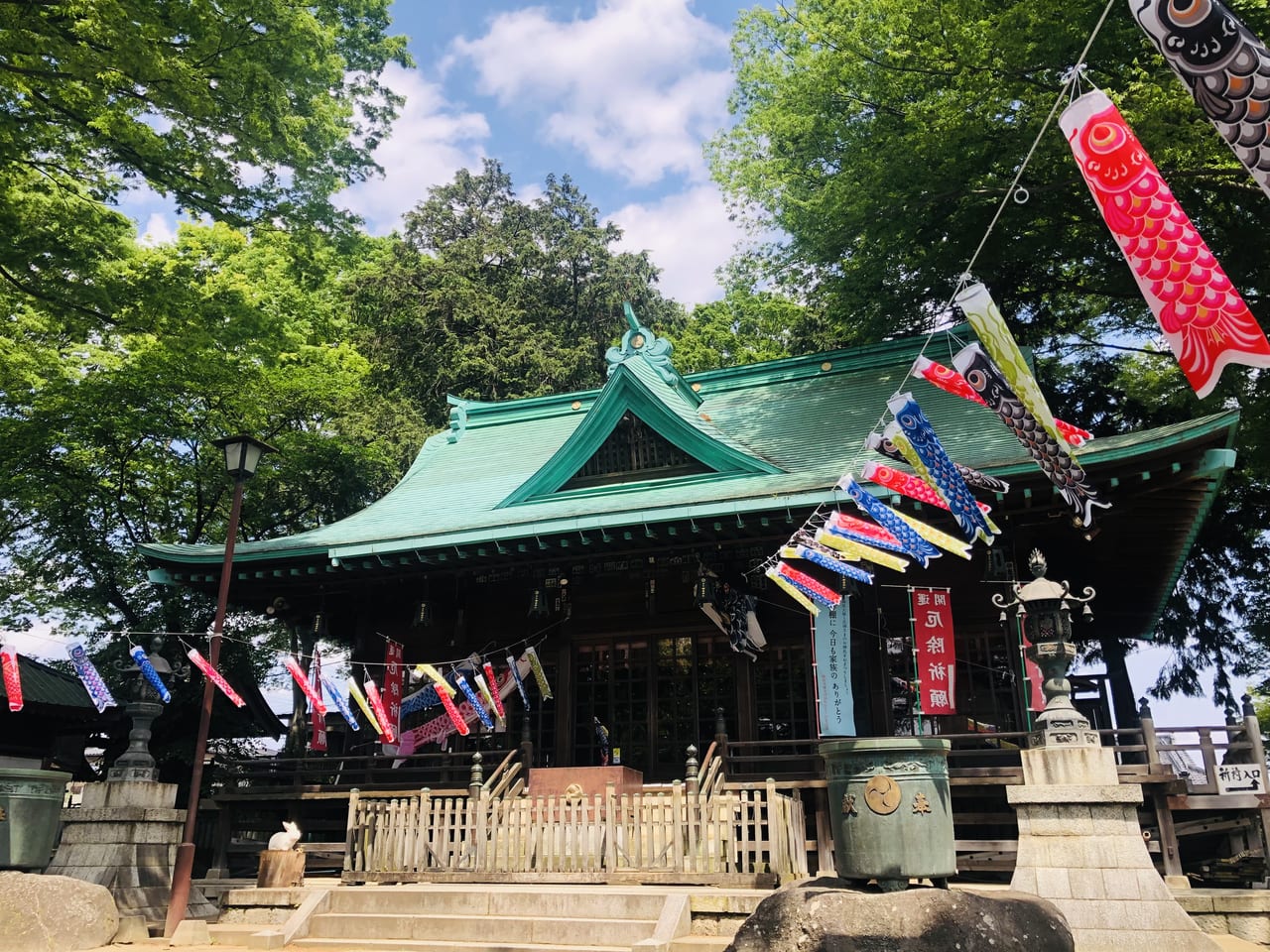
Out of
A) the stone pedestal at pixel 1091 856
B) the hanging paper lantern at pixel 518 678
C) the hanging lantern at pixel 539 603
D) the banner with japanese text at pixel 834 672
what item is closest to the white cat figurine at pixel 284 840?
the hanging paper lantern at pixel 518 678

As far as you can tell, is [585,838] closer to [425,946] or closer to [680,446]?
[425,946]

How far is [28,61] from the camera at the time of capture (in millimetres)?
11609

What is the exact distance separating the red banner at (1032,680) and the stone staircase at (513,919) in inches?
181

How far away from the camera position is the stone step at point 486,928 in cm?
876

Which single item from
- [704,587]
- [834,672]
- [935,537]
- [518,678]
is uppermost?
[935,537]

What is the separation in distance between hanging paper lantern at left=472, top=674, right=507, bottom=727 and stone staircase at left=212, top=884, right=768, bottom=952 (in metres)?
3.62

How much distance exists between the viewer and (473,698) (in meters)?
13.8

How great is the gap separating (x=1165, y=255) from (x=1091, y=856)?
5.52 meters

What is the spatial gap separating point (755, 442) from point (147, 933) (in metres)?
11.6

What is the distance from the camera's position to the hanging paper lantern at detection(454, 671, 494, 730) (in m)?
13.8

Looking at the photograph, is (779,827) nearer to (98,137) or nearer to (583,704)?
(583,704)

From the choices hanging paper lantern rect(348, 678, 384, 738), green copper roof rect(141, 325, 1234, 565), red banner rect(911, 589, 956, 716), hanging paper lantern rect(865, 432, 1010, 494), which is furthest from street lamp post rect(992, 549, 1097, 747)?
hanging paper lantern rect(348, 678, 384, 738)

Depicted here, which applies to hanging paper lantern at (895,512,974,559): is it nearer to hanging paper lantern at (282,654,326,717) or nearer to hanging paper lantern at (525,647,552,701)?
hanging paper lantern at (525,647,552,701)

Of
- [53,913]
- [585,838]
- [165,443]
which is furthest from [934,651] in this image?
[165,443]
